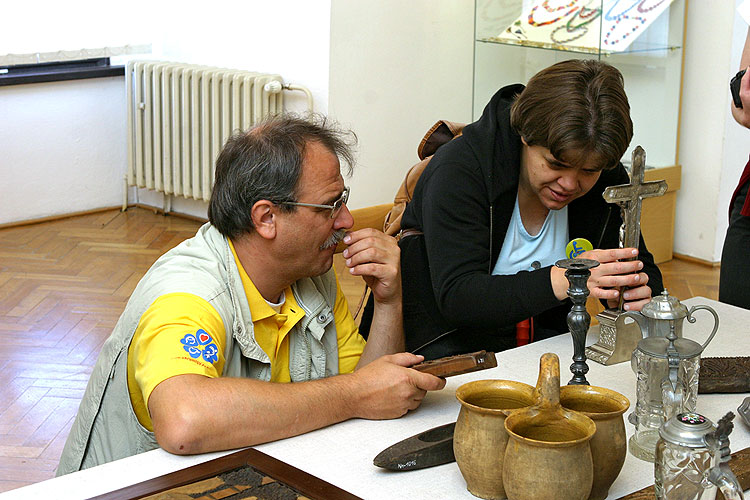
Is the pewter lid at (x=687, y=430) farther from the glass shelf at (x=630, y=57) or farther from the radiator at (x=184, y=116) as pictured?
the radiator at (x=184, y=116)

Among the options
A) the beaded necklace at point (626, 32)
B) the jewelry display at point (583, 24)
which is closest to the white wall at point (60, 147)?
the jewelry display at point (583, 24)

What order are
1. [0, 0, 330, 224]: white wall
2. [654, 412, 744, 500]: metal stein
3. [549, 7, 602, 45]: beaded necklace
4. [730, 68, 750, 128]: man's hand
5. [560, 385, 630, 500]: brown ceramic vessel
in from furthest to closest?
1. [0, 0, 330, 224]: white wall
2. [549, 7, 602, 45]: beaded necklace
3. [730, 68, 750, 128]: man's hand
4. [560, 385, 630, 500]: brown ceramic vessel
5. [654, 412, 744, 500]: metal stein

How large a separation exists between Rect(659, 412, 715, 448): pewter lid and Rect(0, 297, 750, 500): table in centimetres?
24

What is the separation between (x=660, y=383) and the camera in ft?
4.91

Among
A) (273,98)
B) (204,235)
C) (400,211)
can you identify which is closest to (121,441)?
(204,235)

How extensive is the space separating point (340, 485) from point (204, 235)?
0.70 metres

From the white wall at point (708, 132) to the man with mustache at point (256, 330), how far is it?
3.57 metres

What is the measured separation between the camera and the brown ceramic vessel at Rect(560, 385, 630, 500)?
49.4 inches

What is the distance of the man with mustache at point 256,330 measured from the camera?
1462mm

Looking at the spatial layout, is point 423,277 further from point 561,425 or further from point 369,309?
point 561,425

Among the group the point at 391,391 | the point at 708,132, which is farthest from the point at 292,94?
the point at 391,391

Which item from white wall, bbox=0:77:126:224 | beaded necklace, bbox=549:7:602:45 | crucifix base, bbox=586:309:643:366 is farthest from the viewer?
white wall, bbox=0:77:126:224

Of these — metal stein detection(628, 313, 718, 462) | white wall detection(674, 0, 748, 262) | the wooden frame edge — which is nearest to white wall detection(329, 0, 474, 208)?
white wall detection(674, 0, 748, 262)

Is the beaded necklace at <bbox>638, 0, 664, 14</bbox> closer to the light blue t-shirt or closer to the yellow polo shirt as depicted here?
the light blue t-shirt
